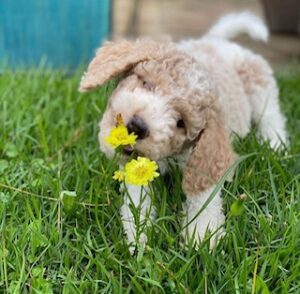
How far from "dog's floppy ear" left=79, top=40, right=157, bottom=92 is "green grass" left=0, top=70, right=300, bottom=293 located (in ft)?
0.61

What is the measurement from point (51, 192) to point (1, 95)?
1347mm

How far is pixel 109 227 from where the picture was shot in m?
3.00

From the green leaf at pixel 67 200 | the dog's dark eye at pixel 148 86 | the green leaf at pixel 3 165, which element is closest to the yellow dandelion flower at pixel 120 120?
the dog's dark eye at pixel 148 86

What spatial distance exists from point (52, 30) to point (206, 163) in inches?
113

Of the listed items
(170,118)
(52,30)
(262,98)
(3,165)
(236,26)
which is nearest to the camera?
(170,118)

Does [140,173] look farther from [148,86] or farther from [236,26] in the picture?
[236,26]

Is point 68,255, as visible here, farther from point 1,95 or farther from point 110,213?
point 1,95

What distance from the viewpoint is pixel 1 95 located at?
4273 millimetres

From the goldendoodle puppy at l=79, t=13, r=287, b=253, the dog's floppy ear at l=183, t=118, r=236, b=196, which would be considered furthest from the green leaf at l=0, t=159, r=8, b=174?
the dog's floppy ear at l=183, t=118, r=236, b=196

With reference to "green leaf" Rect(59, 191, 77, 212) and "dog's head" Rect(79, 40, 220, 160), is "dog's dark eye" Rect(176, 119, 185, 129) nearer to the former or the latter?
"dog's head" Rect(79, 40, 220, 160)

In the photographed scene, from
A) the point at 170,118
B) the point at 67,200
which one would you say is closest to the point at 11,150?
the point at 67,200

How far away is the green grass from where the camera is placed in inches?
103

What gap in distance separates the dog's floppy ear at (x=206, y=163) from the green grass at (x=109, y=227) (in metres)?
0.17

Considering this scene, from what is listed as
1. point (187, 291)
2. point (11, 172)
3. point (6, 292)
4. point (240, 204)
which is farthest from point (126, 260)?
point (11, 172)
